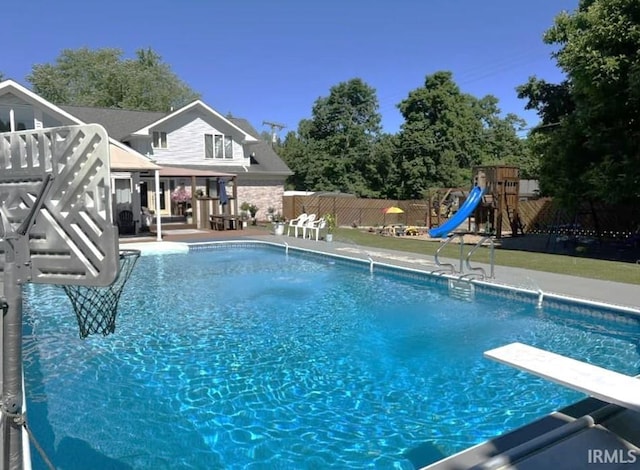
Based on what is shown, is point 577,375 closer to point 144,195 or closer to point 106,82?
point 144,195

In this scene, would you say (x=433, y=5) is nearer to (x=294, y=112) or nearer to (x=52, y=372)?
(x=52, y=372)

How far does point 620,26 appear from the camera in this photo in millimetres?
13906

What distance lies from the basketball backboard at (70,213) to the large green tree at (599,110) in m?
14.8

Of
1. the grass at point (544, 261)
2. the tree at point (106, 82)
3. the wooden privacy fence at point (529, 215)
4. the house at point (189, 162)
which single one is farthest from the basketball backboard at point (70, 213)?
the tree at point (106, 82)

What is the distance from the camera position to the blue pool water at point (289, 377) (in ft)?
15.5

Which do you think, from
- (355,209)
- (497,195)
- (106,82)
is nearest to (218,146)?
(355,209)

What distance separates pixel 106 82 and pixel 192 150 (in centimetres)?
2246

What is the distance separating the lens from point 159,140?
84.9 feet

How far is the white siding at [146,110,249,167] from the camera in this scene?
25.8m

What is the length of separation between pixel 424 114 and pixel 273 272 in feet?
91.9

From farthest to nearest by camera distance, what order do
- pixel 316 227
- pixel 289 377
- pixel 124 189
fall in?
pixel 124 189, pixel 316 227, pixel 289 377

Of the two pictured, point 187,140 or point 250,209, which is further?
point 250,209

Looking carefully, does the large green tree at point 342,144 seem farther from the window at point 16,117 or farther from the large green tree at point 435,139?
the window at point 16,117

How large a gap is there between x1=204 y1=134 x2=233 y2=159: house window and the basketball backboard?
2572 centimetres
